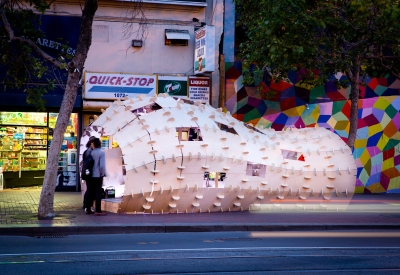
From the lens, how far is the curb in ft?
43.7

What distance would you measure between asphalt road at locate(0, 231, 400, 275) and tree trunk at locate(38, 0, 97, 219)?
7.09 ft

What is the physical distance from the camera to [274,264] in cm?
961

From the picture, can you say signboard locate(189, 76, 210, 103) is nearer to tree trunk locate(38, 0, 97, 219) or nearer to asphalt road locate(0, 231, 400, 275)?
tree trunk locate(38, 0, 97, 219)

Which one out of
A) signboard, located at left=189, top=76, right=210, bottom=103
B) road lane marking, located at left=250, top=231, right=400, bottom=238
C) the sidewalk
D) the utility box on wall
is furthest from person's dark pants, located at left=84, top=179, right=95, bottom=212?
the utility box on wall

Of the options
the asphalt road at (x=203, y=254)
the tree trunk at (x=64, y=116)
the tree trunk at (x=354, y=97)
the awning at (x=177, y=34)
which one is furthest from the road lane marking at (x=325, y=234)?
the awning at (x=177, y=34)

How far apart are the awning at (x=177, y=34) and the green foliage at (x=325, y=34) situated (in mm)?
3540

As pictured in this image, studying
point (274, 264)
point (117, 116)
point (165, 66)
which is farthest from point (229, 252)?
point (165, 66)

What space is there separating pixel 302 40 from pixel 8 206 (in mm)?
8615

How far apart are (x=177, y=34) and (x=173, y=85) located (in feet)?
5.49

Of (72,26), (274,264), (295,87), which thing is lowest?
(274,264)

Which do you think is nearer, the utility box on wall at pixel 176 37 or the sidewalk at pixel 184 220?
the sidewalk at pixel 184 220

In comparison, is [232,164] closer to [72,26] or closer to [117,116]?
[117,116]

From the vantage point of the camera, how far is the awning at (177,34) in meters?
22.3

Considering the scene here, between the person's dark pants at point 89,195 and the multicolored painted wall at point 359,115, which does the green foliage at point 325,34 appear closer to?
the multicolored painted wall at point 359,115
